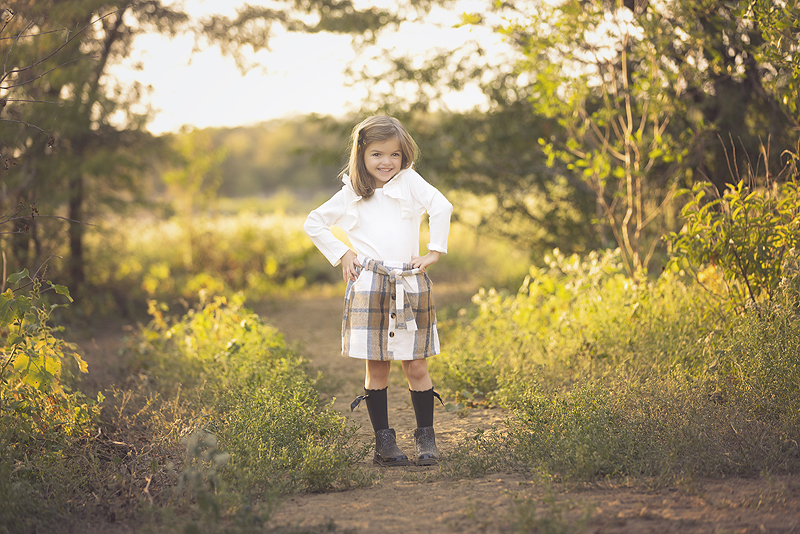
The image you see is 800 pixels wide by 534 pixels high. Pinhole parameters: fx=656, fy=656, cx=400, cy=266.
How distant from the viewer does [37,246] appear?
715 centimetres

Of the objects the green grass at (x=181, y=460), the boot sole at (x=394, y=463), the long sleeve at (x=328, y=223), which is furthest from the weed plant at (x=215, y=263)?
the boot sole at (x=394, y=463)

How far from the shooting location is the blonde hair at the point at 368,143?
320 cm

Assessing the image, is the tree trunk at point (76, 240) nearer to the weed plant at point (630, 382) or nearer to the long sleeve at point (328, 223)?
the weed plant at point (630, 382)

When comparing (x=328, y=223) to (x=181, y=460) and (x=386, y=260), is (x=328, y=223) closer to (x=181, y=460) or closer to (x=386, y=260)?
(x=386, y=260)

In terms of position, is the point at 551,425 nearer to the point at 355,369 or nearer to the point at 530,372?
the point at 530,372

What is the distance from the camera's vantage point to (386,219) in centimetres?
321

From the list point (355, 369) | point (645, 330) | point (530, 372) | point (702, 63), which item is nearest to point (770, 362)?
point (645, 330)

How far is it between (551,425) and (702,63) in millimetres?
4453

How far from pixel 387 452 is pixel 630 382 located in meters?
1.42

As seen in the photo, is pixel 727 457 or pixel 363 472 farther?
pixel 363 472

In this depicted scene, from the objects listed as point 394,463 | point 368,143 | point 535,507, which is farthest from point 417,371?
point 368,143

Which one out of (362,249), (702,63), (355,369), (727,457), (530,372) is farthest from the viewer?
(702,63)

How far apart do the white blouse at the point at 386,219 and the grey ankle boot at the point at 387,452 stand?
0.86 metres

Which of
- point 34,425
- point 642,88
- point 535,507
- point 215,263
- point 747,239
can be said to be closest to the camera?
point 535,507
